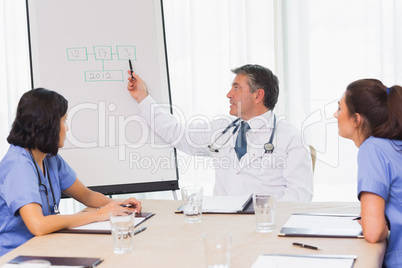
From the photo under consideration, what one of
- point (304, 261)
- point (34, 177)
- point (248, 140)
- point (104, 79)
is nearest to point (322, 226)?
point (304, 261)

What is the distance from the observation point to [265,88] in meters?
2.94

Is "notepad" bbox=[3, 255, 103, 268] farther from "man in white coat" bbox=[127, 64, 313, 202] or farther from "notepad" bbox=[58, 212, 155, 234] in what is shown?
"man in white coat" bbox=[127, 64, 313, 202]

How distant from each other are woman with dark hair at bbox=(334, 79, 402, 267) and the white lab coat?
96cm

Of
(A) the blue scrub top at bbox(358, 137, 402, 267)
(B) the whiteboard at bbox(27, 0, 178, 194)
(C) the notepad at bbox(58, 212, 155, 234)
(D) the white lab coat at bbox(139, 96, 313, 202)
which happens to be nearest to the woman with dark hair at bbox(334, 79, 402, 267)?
(A) the blue scrub top at bbox(358, 137, 402, 267)

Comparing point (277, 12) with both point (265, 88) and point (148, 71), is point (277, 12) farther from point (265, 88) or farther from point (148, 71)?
point (148, 71)

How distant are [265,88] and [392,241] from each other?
4.71ft

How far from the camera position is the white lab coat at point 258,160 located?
272 centimetres

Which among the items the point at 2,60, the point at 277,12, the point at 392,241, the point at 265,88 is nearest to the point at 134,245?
the point at 392,241

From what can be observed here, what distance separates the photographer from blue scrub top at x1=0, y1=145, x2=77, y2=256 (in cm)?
179

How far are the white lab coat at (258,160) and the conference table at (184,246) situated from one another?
0.83 m

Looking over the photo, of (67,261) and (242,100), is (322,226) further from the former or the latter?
(242,100)

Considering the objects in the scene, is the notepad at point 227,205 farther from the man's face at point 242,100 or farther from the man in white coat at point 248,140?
the man's face at point 242,100

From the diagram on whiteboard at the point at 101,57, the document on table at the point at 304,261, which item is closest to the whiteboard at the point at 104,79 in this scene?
the diagram on whiteboard at the point at 101,57

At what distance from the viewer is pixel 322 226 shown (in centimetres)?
172
